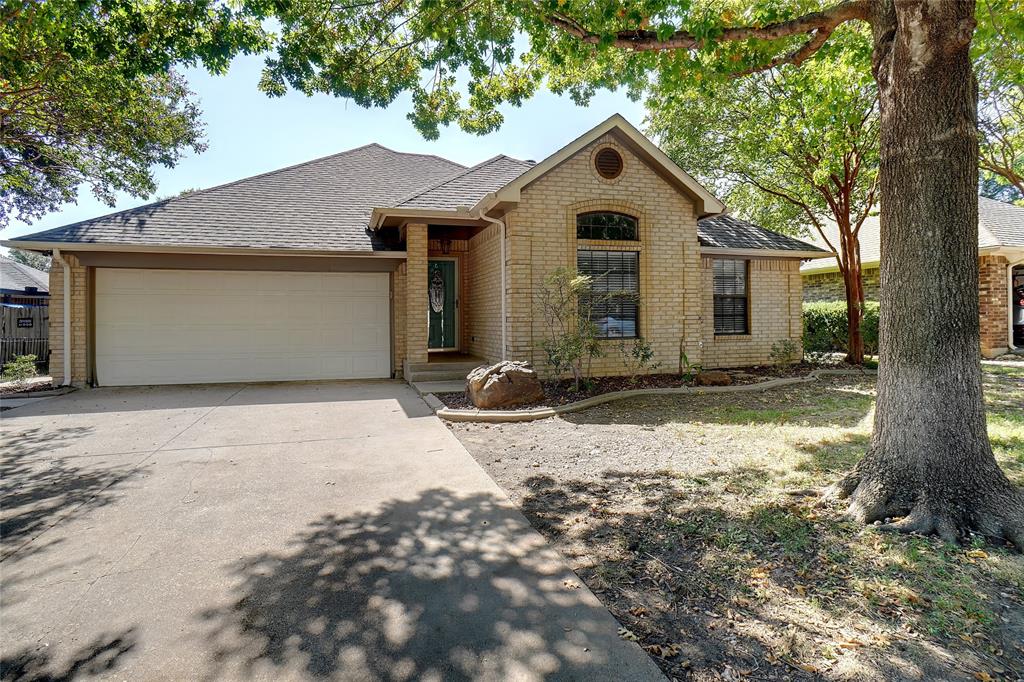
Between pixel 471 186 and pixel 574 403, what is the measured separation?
571 centimetres

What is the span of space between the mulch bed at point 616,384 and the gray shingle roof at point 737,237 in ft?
9.56

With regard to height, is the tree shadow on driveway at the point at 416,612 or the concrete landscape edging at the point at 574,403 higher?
the concrete landscape edging at the point at 574,403

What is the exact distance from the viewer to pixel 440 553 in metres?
3.36

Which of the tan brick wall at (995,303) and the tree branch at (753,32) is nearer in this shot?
the tree branch at (753,32)

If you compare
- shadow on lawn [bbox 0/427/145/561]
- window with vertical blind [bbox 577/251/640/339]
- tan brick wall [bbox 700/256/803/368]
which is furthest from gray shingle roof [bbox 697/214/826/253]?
shadow on lawn [bbox 0/427/145/561]

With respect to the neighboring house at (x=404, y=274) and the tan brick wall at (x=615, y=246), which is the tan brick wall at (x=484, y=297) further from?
the tan brick wall at (x=615, y=246)

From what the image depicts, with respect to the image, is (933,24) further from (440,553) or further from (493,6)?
(493,6)

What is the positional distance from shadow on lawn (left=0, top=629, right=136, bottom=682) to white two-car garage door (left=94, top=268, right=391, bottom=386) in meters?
9.36

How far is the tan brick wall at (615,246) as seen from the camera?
9508 millimetres

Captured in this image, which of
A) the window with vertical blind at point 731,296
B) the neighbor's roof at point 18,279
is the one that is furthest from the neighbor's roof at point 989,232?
the neighbor's roof at point 18,279

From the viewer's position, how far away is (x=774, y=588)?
9.49ft

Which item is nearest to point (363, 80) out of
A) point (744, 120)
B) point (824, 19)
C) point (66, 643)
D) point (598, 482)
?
point (824, 19)

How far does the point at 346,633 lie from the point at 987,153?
56.6 feet

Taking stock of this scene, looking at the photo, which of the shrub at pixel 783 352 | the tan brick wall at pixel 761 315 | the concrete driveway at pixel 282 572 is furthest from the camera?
the shrub at pixel 783 352
